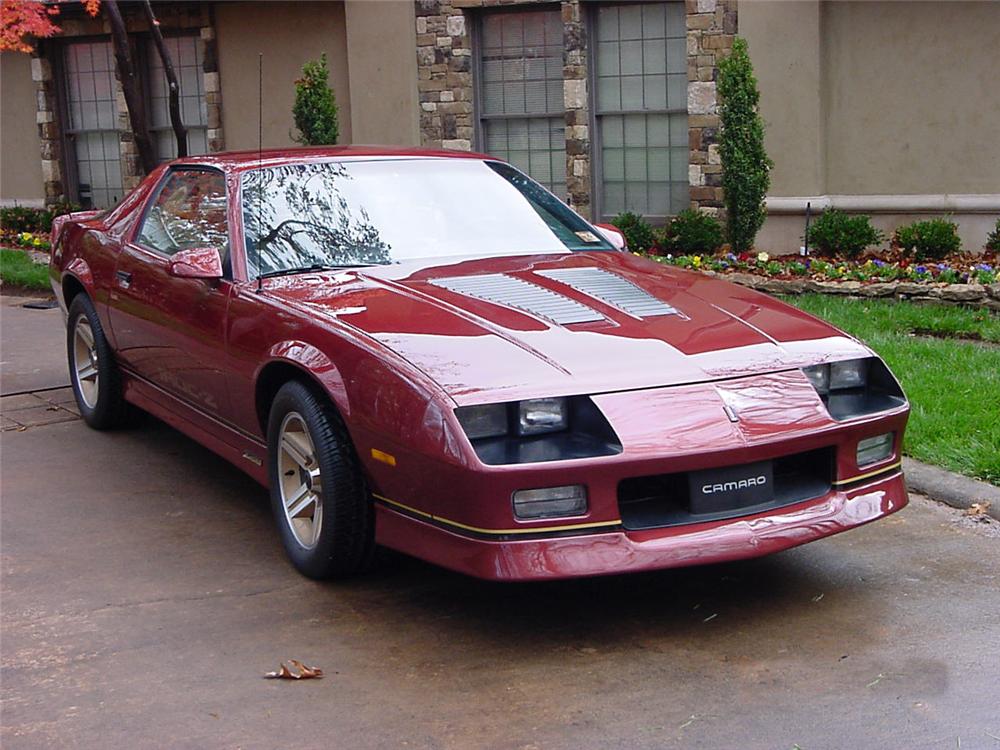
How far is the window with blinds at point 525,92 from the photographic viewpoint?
44.2 feet

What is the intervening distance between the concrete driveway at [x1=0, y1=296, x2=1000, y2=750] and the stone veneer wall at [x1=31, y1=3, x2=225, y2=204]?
440 inches

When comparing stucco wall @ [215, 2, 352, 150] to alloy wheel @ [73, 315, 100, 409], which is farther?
stucco wall @ [215, 2, 352, 150]

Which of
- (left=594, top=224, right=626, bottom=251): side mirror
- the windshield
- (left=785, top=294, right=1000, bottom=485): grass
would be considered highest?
the windshield

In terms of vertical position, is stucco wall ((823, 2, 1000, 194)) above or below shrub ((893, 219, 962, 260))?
above

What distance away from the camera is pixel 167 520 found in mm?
5695

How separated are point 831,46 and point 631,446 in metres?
8.82

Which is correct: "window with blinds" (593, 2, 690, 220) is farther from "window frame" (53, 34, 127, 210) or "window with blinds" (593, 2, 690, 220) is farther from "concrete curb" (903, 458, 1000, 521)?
"window frame" (53, 34, 127, 210)

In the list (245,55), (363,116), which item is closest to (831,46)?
(363,116)

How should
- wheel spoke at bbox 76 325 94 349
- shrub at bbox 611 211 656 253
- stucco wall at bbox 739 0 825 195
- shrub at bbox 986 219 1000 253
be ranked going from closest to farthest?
1. wheel spoke at bbox 76 325 94 349
2. shrub at bbox 986 219 1000 253
3. stucco wall at bbox 739 0 825 195
4. shrub at bbox 611 211 656 253

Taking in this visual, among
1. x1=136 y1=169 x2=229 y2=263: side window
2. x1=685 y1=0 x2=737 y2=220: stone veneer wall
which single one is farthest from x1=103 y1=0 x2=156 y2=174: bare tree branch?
x1=136 y1=169 x2=229 y2=263: side window

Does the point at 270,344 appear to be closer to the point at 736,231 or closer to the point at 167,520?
the point at 167,520

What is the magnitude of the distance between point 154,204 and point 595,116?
24.3 feet

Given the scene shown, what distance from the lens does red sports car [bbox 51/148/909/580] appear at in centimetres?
405

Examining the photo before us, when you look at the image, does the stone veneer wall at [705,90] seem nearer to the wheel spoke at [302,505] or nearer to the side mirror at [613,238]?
the side mirror at [613,238]
